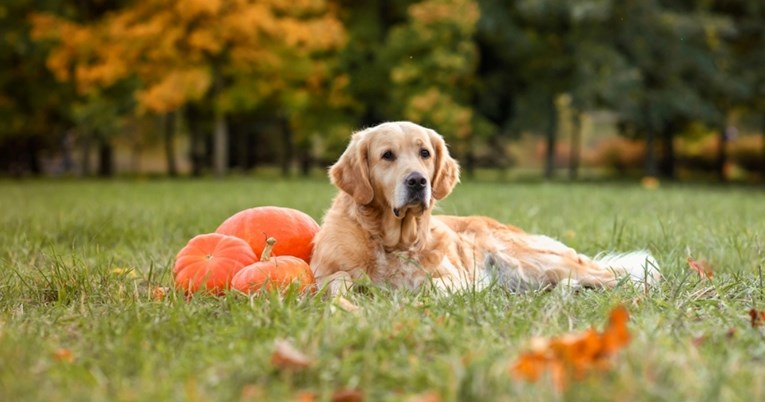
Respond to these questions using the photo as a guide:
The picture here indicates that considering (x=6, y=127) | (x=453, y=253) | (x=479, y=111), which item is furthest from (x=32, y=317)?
(x=6, y=127)

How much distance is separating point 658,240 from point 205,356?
11.9 ft

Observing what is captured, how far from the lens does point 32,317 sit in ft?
9.84

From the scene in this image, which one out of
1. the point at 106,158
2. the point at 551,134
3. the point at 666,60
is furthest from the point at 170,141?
the point at 666,60

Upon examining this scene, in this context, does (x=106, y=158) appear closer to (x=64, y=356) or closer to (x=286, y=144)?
(x=286, y=144)

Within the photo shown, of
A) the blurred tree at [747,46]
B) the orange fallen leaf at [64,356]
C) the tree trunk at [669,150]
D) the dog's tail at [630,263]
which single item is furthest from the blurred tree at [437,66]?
the orange fallen leaf at [64,356]

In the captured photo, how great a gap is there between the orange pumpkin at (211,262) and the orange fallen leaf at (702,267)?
226 cm

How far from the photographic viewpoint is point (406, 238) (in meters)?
3.95

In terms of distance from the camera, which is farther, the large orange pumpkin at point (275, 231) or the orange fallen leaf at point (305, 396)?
the large orange pumpkin at point (275, 231)

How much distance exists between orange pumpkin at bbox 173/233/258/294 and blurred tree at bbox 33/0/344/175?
14289 millimetres

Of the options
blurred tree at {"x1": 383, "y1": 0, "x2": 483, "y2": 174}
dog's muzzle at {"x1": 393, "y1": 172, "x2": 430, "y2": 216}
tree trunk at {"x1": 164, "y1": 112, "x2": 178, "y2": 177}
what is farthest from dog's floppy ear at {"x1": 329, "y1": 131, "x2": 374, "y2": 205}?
tree trunk at {"x1": 164, "y1": 112, "x2": 178, "y2": 177}

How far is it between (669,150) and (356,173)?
68.1 feet

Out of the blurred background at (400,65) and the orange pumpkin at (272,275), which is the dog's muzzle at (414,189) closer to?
the orange pumpkin at (272,275)

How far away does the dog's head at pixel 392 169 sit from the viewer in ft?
12.5

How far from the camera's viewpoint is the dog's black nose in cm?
379
